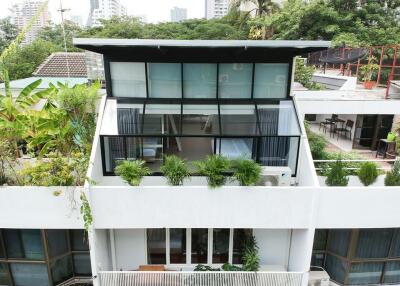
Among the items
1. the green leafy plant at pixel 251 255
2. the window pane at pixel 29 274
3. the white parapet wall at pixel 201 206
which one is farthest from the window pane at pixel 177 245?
the window pane at pixel 29 274

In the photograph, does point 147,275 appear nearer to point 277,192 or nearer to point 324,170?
point 277,192

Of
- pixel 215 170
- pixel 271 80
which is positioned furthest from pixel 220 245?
pixel 271 80

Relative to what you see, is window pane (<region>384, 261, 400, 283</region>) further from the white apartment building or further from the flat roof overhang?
the flat roof overhang

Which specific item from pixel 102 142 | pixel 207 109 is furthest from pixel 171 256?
pixel 207 109

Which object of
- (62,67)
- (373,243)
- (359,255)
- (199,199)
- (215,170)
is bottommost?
(359,255)

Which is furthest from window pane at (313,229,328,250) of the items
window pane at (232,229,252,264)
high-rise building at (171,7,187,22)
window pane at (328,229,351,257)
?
high-rise building at (171,7,187,22)

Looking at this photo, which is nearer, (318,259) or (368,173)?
(368,173)

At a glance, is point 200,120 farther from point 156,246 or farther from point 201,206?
point 156,246

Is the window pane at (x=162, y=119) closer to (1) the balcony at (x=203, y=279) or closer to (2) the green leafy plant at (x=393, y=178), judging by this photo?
(1) the balcony at (x=203, y=279)
